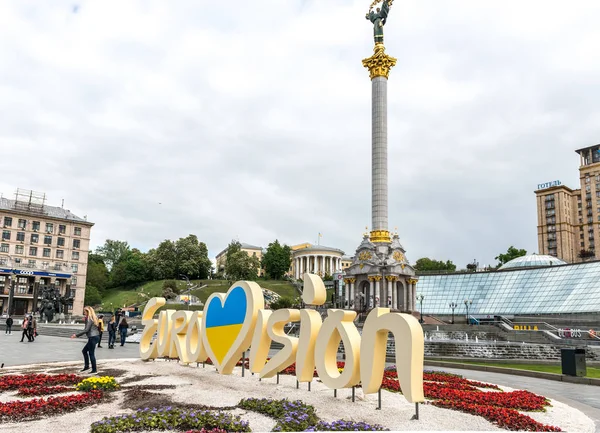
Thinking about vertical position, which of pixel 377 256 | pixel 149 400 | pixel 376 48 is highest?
pixel 376 48

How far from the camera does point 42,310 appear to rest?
5631cm

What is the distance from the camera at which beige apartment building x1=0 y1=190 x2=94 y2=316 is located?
78500 millimetres

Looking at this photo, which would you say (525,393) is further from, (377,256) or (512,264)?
(512,264)

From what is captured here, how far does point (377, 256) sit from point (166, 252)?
73918 millimetres

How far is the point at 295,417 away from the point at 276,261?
12169cm

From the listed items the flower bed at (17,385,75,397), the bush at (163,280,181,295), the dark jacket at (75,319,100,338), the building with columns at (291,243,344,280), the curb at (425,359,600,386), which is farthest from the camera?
the building with columns at (291,243,344,280)

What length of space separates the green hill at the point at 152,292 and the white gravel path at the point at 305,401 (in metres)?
80.7

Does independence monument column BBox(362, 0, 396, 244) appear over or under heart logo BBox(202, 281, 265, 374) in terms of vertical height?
over

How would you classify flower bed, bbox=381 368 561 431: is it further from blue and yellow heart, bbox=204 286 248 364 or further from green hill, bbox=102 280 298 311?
green hill, bbox=102 280 298 311

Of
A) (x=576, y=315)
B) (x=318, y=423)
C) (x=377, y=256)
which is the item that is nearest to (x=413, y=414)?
(x=318, y=423)

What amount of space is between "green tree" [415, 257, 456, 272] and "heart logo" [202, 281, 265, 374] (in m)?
107

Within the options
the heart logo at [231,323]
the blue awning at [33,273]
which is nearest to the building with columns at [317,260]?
the blue awning at [33,273]

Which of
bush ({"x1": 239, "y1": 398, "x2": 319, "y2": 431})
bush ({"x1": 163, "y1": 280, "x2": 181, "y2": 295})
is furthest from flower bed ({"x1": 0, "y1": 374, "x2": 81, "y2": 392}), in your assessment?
bush ({"x1": 163, "y1": 280, "x2": 181, "y2": 295})

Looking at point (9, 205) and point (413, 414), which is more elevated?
point (9, 205)
